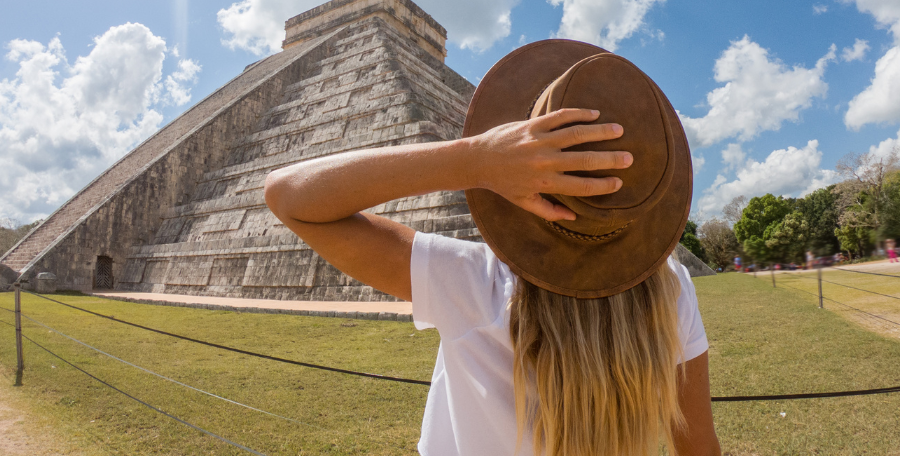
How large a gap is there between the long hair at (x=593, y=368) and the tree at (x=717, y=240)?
0.26 m

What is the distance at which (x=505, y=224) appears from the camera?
3.04 ft

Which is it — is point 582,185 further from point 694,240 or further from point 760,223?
point 694,240

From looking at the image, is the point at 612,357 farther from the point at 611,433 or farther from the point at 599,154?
the point at 599,154

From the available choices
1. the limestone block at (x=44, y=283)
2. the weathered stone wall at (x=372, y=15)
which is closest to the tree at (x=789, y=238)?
the limestone block at (x=44, y=283)

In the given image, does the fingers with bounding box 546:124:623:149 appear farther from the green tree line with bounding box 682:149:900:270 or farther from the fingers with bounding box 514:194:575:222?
the green tree line with bounding box 682:149:900:270

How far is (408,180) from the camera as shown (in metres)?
0.88

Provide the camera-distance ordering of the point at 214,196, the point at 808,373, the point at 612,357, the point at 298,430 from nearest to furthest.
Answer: the point at 612,357
the point at 298,430
the point at 808,373
the point at 214,196

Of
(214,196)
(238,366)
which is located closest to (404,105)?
(214,196)

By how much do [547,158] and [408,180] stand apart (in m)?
0.28

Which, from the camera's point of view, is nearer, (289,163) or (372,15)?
(289,163)

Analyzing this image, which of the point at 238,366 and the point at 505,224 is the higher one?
the point at 505,224

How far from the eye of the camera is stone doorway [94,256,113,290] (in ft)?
42.8

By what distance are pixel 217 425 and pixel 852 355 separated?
5193 mm

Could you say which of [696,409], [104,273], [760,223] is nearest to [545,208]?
[760,223]
